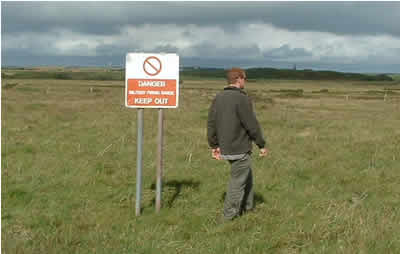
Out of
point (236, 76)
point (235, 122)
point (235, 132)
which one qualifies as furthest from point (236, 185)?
point (236, 76)

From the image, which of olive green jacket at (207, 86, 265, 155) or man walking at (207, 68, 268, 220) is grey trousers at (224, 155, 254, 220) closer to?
man walking at (207, 68, 268, 220)

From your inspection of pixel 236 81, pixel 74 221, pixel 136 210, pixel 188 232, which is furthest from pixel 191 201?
pixel 236 81

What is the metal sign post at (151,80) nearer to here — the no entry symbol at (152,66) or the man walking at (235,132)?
the no entry symbol at (152,66)

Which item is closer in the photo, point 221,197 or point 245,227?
point 245,227

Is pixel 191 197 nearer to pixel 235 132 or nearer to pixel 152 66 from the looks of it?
pixel 235 132

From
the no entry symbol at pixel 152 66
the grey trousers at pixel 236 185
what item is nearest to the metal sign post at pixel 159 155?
the no entry symbol at pixel 152 66

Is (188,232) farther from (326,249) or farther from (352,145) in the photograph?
(352,145)

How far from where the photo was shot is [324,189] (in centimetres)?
840

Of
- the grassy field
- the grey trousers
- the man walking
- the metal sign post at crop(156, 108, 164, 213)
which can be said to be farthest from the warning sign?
the grassy field

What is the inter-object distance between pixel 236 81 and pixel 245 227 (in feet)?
6.65

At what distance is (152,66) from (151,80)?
209 millimetres

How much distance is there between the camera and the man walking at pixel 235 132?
5922 millimetres

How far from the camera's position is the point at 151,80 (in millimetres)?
6469

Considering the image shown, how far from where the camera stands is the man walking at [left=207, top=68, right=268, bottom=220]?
19.4 ft
